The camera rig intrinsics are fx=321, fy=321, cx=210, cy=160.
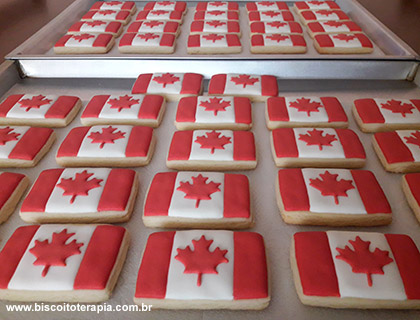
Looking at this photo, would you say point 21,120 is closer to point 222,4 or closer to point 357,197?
point 357,197

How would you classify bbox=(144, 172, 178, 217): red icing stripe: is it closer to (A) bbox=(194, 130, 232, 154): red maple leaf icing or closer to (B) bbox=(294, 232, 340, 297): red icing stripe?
(A) bbox=(194, 130, 232, 154): red maple leaf icing

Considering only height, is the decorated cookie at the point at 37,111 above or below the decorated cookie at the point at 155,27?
below

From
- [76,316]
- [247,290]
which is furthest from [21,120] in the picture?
[247,290]

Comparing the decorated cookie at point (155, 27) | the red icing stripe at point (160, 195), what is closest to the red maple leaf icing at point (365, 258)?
the red icing stripe at point (160, 195)

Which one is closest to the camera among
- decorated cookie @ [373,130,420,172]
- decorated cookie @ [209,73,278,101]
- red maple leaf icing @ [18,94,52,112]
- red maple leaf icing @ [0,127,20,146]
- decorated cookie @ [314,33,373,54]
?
decorated cookie @ [373,130,420,172]

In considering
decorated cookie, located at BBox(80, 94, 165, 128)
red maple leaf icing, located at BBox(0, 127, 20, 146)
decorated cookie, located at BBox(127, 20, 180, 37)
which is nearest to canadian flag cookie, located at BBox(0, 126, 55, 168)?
red maple leaf icing, located at BBox(0, 127, 20, 146)

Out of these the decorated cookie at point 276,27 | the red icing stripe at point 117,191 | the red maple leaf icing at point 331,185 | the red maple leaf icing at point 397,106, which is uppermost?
the decorated cookie at point 276,27

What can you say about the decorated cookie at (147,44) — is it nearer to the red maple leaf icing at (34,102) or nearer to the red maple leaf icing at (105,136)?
the red maple leaf icing at (34,102)
